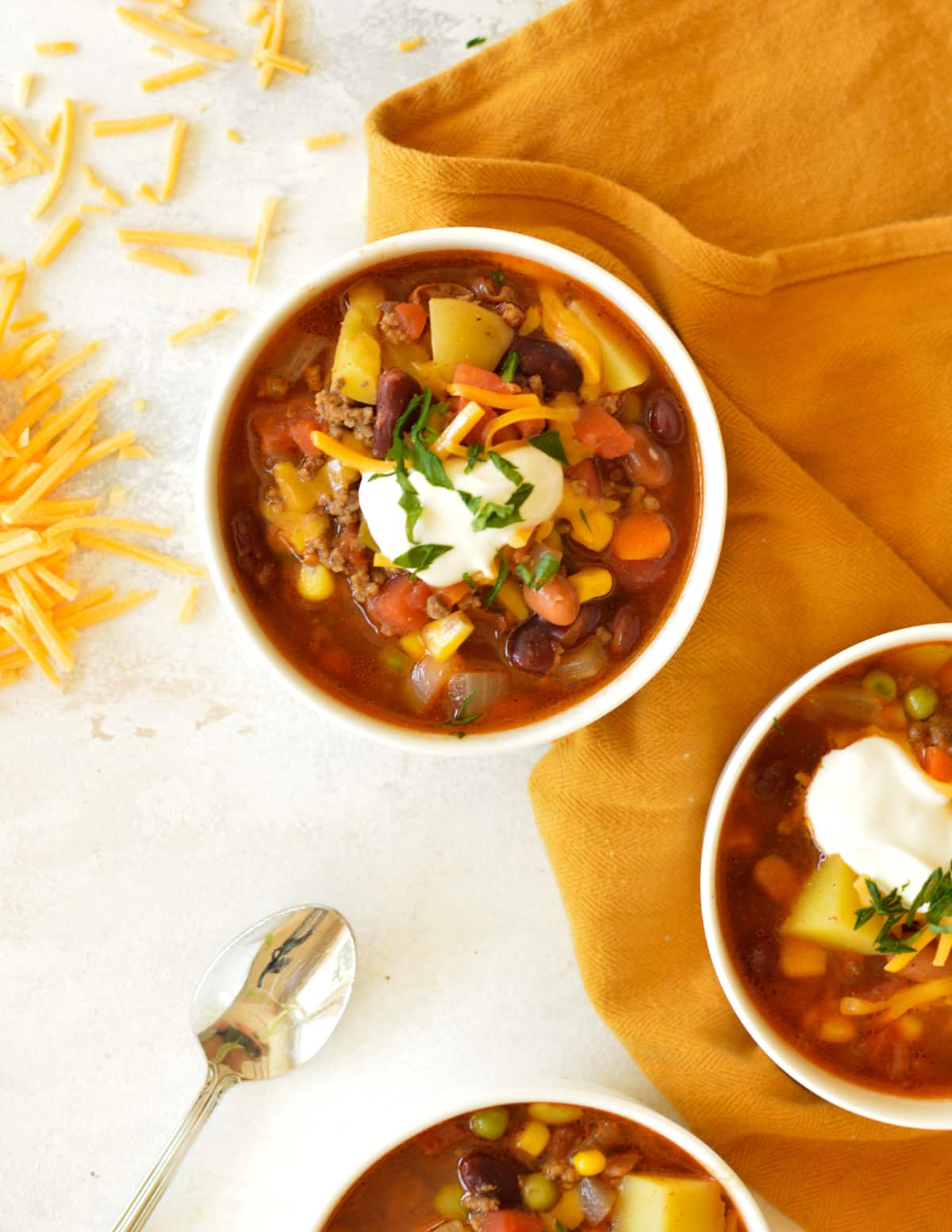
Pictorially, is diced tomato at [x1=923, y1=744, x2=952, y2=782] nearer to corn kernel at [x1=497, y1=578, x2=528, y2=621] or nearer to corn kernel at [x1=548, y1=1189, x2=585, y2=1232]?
corn kernel at [x1=497, y1=578, x2=528, y2=621]

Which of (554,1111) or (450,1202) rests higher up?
(554,1111)

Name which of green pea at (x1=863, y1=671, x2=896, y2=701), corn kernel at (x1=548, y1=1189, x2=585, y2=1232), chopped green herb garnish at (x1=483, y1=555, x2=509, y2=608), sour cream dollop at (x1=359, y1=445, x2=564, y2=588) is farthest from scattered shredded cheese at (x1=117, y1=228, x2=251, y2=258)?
corn kernel at (x1=548, y1=1189, x2=585, y2=1232)

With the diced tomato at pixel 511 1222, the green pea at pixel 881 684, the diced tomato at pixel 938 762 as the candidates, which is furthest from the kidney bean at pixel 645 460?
the diced tomato at pixel 511 1222

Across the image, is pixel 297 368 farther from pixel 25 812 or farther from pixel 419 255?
pixel 25 812

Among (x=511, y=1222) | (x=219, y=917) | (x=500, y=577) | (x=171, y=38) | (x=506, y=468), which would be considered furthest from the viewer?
(x=219, y=917)

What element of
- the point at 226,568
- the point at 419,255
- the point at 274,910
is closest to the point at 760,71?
the point at 419,255

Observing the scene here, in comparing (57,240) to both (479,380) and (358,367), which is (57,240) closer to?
(358,367)

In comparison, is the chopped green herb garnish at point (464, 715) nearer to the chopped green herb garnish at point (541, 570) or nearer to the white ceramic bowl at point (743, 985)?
the chopped green herb garnish at point (541, 570)

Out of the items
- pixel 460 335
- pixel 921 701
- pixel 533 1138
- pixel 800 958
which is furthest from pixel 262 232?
pixel 533 1138
